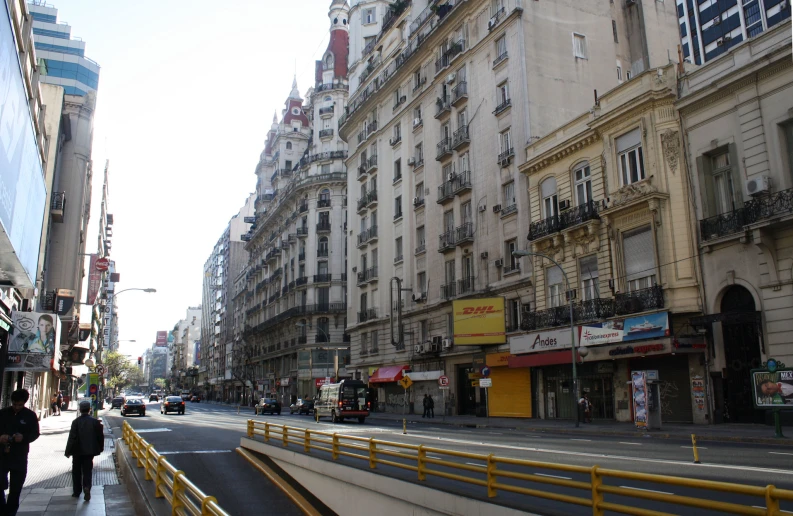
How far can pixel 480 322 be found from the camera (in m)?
37.6

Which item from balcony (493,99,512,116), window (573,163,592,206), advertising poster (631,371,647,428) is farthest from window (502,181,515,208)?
advertising poster (631,371,647,428)

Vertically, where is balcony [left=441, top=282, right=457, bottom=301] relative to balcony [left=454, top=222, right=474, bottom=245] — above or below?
below

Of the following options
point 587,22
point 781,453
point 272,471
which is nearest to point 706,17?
point 587,22

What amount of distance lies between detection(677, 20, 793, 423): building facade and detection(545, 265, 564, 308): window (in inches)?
327

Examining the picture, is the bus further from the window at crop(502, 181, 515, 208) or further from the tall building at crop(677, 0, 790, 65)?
the tall building at crop(677, 0, 790, 65)

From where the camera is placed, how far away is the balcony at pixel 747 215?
2256 cm

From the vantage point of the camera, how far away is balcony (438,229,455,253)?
4278cm

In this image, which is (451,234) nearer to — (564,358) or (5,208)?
(564,358)

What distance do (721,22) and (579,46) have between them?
3699 cm

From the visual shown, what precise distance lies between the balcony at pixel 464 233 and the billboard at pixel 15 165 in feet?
87.6

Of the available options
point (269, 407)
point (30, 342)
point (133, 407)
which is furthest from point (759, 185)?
point (133, 407)

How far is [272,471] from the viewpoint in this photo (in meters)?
17.0

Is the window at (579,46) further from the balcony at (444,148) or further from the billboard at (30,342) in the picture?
the billboard at (30,342)

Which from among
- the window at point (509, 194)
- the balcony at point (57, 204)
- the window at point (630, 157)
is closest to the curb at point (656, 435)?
the window at point (630, 157)
